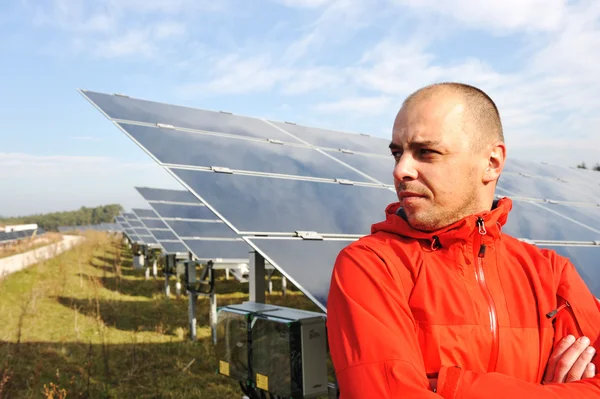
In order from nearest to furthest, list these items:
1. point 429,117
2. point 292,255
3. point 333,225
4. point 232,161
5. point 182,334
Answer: point 429,117, point 292,255, point 333,225, point 232,161, point 182,334

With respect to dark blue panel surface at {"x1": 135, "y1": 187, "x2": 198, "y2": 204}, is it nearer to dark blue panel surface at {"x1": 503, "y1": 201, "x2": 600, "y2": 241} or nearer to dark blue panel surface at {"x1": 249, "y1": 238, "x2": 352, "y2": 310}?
dark blue panel surface at {"x1": 503, "y1": 201, "x2": 600, "y2": 241}

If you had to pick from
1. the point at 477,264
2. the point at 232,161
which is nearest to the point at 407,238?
the point at 477,264

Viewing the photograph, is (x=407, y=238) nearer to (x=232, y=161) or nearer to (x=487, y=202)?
(x=487, y=202)

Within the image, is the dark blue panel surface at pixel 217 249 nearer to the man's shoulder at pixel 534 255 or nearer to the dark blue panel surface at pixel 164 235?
the dark blue panel surface at pixel 164 235

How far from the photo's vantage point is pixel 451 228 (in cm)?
175

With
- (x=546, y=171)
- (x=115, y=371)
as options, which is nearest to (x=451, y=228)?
(x=115, y=371)

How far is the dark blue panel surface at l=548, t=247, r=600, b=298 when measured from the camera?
402 centimetres

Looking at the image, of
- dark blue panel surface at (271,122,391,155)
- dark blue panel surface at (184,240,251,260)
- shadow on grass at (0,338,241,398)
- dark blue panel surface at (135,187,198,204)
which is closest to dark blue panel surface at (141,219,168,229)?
dark blue panel surface at (135,187,198,204)

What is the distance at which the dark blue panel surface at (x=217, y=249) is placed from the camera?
9.79m

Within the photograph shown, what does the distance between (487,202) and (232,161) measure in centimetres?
328

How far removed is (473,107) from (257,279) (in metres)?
2.54

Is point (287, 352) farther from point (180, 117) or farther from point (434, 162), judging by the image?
point (180, 117)

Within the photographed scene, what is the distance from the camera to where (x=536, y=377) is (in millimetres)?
1775

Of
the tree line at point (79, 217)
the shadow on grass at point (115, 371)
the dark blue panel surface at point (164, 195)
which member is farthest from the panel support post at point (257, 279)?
the tree line at point (79, 217)
